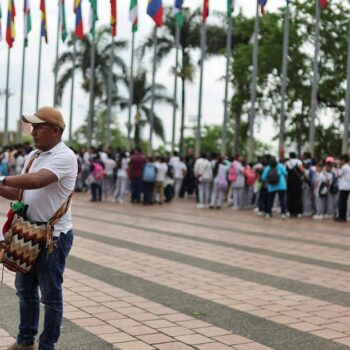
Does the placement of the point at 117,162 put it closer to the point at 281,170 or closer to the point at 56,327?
the point at 281,170

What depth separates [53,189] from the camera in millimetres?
4328

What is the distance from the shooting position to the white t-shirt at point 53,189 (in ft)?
14.0

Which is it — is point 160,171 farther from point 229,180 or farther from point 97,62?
point 97,62

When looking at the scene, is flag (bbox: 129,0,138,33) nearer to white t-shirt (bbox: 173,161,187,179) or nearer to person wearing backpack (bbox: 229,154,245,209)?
white t-shirt (bbox: 173,161,187,179)

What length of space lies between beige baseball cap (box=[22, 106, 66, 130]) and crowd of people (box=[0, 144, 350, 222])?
12.9 metres

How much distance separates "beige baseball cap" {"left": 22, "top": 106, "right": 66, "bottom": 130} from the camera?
14.0 feet

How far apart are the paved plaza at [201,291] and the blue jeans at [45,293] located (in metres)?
0.48

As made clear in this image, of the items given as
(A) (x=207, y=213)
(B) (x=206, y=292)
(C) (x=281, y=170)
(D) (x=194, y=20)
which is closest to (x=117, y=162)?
(A) (x=207, y=213)

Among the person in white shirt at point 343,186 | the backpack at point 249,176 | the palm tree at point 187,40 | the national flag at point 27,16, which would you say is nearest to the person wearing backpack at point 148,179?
the backpack at point 249,176

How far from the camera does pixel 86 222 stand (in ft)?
46.8

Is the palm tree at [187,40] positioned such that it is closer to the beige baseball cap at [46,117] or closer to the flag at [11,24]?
the flag at [11,24]

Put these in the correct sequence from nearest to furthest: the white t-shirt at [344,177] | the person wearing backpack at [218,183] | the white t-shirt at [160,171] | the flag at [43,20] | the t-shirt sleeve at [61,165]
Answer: the t-shirt sleeve at [61,165] → the white t-shirt at [344,177] → the person wearing backpack at [218,183] → the white t-shirt at [160,171] → the flag at [43,20]

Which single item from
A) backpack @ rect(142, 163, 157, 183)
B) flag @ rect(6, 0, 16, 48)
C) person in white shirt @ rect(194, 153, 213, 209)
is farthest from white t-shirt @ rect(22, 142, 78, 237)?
flag @ rect(6, 0, 16, 48)

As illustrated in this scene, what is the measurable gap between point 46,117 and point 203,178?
53.2ft
